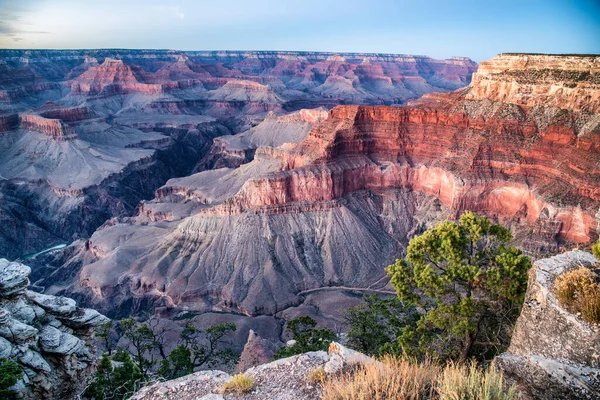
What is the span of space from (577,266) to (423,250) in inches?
236

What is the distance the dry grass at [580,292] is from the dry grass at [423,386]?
9.82 ft

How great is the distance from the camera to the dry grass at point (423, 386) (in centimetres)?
905

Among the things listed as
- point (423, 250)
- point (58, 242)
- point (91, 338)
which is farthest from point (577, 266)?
point (58, 242)

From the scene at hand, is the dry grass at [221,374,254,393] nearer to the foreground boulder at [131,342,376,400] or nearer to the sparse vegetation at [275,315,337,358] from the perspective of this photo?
the foreground boulder at [131,342,376,400]

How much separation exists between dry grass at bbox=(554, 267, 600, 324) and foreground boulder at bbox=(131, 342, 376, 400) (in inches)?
236

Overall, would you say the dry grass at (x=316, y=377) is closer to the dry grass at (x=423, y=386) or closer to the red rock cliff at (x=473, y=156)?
the dry grass at (x=423, y=386)

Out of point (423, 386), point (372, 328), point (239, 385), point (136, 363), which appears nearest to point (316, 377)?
point (239, 385)

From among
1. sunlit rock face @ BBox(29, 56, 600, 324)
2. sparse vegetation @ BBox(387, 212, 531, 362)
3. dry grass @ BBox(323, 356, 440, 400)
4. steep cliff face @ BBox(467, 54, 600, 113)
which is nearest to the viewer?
dry grass @ BBox(323, 356, 440, 400)

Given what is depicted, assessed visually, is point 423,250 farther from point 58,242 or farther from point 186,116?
point 186,116

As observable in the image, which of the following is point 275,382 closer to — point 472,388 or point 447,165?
point 472,388

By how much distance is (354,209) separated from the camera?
198ft

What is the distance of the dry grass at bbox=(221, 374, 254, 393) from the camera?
13602mm

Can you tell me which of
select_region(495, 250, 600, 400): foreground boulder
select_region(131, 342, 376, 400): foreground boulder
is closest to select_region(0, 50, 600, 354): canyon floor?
select_region(131, 342, 376, 400): foreground boulder

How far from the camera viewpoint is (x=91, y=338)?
896 inches
